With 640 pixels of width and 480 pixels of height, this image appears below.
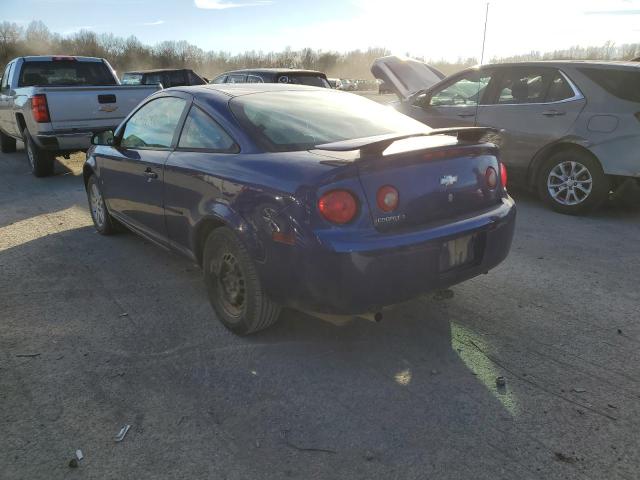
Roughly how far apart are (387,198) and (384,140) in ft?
1.00

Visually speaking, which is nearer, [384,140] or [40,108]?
[384,140]

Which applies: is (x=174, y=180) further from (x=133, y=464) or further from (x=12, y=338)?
(x=133, y=464)

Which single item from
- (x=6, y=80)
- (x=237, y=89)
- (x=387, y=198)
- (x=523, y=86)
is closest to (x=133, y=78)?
(x=6, y=80)

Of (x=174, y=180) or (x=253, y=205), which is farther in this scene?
(x=174, y=180)

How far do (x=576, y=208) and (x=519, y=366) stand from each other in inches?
146

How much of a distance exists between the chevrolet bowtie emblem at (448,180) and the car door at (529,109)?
3.40 metres

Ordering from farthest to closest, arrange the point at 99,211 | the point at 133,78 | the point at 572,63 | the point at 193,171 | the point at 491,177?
the point at 133,78 → the point at 572,63 → the point at 99,211 → the point at 193,171 → the point at 491,177

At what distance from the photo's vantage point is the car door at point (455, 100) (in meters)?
6.96

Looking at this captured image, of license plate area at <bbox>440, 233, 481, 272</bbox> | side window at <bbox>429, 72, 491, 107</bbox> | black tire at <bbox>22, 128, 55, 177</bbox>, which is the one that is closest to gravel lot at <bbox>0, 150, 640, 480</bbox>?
license plate area at <bbox>440, 233, 481, 272</bbox>

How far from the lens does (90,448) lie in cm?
236

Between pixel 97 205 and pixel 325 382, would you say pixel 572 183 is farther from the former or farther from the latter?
pixel 97 205

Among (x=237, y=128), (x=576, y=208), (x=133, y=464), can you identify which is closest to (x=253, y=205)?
(x=237, y=128)

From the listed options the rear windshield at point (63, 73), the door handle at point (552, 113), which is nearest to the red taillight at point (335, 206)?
the door handle at point (552, 113)

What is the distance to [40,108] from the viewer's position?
8.01 metres
